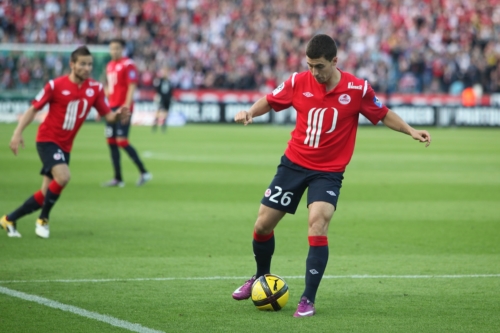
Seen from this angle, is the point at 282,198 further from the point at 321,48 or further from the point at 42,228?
the point at 42,228

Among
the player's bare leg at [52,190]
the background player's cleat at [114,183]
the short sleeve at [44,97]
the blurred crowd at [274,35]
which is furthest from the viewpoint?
the blurred crowd at [274,35]

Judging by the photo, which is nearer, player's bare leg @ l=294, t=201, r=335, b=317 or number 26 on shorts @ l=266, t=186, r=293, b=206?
player's bare leg @ l=294, t=201, r=335, b=317

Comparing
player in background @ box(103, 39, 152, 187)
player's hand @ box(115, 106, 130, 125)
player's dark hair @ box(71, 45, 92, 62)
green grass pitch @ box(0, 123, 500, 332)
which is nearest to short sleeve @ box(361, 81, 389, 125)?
green grass pitch @ box(0, 123, 500, 332)

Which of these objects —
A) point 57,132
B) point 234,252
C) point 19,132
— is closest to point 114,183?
point 57,132

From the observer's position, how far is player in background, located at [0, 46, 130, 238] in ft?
32.0

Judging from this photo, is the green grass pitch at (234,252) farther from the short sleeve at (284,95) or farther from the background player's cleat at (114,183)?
the short sleeve at (284,95)

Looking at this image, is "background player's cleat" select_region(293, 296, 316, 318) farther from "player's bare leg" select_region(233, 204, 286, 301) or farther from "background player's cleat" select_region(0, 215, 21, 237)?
"background player's cleat" select_region(0, 215, 21, 237)

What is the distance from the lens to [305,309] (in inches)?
243

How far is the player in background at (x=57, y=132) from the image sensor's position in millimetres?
9742

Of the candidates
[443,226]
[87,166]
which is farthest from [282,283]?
[87,166]

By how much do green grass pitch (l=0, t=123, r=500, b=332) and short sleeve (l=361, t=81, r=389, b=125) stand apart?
1.50m

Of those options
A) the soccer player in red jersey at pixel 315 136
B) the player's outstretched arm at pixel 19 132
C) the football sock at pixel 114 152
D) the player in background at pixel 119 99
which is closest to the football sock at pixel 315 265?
the soccer player in red jersey at pixel 315 136

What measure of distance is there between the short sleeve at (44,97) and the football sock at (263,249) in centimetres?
390

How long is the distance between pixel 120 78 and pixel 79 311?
9232mm
